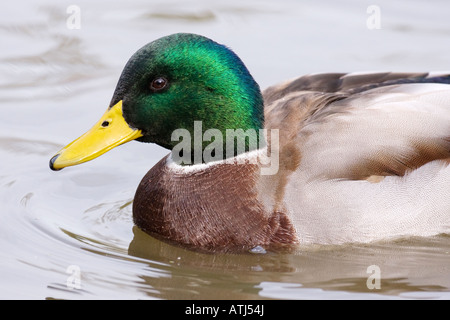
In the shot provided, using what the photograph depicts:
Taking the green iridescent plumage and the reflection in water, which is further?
the green iridescent plumage

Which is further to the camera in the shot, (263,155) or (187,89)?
(263,155)

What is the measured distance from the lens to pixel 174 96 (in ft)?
21.8

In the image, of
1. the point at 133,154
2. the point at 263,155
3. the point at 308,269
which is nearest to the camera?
the point at 308,269

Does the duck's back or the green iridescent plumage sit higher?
the green iridescent plumage

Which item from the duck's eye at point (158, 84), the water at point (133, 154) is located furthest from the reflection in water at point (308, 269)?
the duck's eye at point (158, 84)

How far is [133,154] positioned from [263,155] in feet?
6.32

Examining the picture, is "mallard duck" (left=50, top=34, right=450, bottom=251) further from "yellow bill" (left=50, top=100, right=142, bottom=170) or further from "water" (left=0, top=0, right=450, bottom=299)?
"water" (left=0, top=0, right=450, bottom=299)

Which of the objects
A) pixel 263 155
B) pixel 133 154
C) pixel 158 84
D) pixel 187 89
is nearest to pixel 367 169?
pixel 263 155

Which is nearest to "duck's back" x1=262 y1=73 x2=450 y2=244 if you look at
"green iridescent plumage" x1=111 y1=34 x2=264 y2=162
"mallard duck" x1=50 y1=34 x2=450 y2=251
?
"mallard duck" x1=50 y1=34 x2=450 y2=251

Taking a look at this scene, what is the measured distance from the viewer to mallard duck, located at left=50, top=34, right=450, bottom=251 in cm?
658

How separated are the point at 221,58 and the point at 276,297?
1646 mm

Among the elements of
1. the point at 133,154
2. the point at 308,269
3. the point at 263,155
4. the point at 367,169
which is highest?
the point at 133,154

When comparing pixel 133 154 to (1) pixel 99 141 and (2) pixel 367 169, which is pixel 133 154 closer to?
(1) pixel 99 141

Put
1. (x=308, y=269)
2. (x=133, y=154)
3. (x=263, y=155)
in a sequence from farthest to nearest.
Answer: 1. (x=133, y=154)
2. (x=263, y=155)
3. (x=308, y=269)
